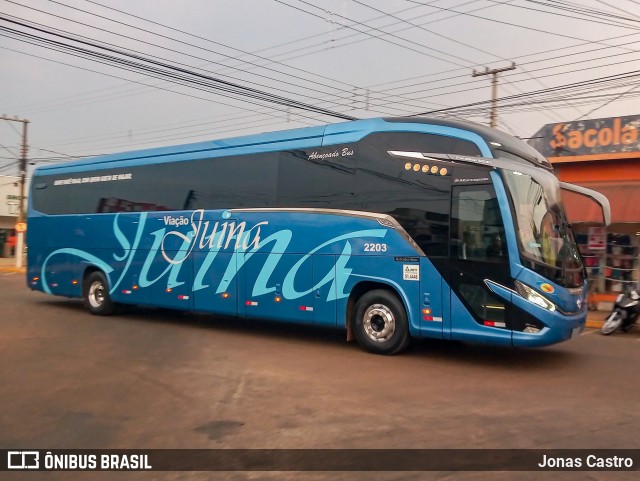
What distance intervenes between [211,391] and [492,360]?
475 centimetres

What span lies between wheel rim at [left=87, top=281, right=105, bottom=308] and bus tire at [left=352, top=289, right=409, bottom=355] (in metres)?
7.91

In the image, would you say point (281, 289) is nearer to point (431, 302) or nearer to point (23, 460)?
point (431, 302)

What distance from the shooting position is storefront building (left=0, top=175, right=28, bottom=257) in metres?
51.2

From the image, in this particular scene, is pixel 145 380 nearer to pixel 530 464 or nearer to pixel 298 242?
pixel 298 242

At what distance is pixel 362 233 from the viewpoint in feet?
34.2

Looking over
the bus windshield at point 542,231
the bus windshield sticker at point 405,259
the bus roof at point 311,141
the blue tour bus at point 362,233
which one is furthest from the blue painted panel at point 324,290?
the bus windshield at point 542,231

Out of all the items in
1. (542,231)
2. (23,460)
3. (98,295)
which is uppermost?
(542,231)

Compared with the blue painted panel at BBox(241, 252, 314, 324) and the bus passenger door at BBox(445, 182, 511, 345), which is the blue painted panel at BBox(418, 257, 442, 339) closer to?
the bus passenger door at BBox(445, 182, 511, 345)

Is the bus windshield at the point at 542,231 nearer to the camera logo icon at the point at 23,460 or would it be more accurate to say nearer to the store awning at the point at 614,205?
the store awning at the point at 614,205

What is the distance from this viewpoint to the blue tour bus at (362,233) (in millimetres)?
9086

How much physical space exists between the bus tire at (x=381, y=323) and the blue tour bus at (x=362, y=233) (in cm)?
2

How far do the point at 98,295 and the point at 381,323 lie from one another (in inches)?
341

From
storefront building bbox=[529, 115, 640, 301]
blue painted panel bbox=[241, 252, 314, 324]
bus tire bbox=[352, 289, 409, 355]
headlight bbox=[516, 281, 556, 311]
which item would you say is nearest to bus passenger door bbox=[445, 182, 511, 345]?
headlight bbox=[516, 281, 556, 311]

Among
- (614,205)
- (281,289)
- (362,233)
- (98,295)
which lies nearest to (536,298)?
(362,233)
